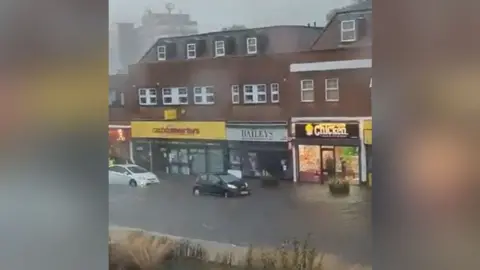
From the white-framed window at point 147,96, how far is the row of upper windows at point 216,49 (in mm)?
84

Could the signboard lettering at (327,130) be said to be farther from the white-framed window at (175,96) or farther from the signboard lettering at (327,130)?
the white-framed window at (175,96)

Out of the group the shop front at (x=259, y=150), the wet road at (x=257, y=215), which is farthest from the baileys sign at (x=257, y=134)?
the wet road at (x=257, y=215)

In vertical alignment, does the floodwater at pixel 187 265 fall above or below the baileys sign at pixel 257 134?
below

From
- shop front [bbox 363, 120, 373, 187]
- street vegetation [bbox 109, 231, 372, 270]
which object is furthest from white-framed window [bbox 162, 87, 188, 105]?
shop front [bbox 363, 120, 373, 187]

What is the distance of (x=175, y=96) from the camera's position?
4.51 feet

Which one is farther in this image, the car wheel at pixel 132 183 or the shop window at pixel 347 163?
the car wheel at pixel 132 183

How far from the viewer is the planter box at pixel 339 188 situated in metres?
1.21

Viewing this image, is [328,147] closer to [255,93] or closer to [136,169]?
[255,93]

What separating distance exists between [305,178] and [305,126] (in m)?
0.12
